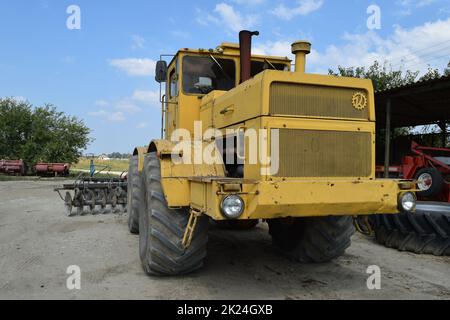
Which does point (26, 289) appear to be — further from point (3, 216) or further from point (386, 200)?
point (3, 216)

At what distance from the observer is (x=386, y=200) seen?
3959 mm

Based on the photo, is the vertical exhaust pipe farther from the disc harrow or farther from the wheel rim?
the wheel rim

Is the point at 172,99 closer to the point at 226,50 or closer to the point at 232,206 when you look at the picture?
the point at 226,50

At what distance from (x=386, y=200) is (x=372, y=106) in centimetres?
94

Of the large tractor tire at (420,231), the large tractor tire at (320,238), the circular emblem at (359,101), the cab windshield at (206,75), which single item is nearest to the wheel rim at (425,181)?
the large tractor tire at (420,231)

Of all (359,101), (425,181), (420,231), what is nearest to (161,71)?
(359,101)

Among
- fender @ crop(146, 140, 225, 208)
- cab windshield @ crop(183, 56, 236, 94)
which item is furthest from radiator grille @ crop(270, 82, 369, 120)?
cab windshield @ crop(183, 56, 236, 94)

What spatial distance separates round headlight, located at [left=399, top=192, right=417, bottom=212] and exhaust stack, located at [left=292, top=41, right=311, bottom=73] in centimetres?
162

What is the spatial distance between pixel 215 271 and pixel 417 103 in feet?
27.1

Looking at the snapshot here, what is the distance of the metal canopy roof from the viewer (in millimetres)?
8914

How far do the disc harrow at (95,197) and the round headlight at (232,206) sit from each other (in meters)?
6.34

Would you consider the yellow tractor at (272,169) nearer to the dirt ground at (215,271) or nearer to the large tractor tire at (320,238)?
the large tractor tire at (320,238)

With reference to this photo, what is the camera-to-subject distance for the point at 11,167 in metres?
26.2
